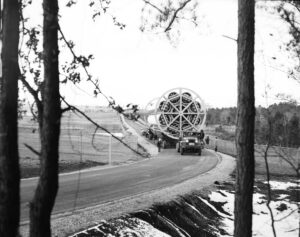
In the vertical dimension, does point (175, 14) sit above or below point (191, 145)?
above

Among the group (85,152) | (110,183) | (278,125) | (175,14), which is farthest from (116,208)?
(85,152)

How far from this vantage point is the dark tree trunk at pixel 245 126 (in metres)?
7.17

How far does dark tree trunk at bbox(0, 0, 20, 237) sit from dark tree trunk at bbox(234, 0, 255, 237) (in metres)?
3.97

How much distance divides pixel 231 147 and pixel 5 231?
33.7 metres

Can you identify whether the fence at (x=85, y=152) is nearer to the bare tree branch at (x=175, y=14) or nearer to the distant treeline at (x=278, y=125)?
the distant treeline at (x=278, y=125)

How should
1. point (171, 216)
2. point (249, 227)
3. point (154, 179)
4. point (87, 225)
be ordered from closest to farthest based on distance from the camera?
point (249, 227) → point (87, 225) → point (171, 216) → point (154, 179)

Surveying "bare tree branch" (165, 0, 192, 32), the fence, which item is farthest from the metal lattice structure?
"bare tree branch" (165, 0, 192, 32)

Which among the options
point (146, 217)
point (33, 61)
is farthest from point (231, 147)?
point (33, 61)

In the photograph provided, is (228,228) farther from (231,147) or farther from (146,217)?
(231,147)

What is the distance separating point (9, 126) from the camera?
14.7 feet

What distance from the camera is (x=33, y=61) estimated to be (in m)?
5.67

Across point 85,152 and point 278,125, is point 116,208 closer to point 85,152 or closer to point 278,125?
point 278,125

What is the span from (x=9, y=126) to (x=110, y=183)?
41.3 ft

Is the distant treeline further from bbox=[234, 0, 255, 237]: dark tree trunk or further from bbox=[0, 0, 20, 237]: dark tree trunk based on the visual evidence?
bbox=[0, 0, 20, 237]: dark tree trunk
